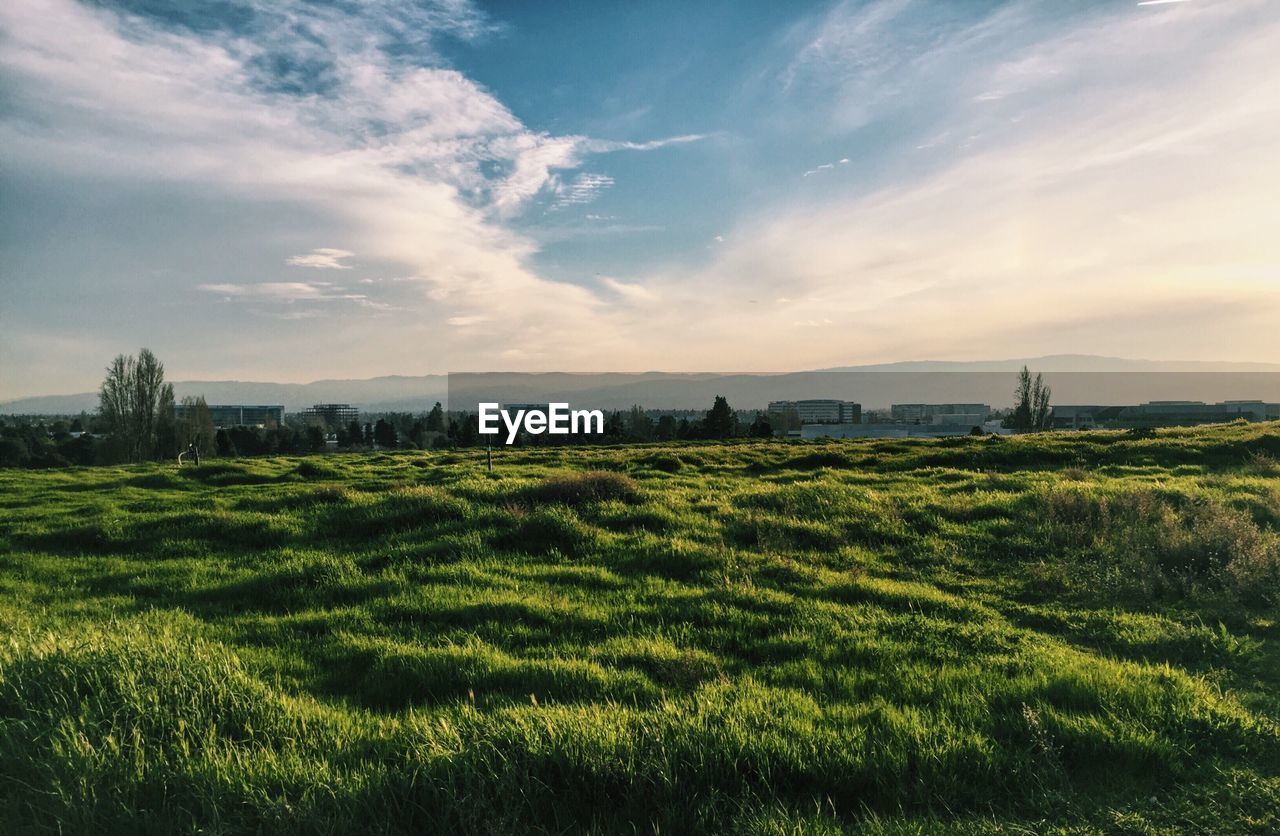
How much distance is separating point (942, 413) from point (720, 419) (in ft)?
75.9

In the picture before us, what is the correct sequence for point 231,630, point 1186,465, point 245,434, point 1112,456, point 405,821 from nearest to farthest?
1. point 405,821
2. point 231,630
3. point 1186,465
4. point 1112,456
5. point 245,434

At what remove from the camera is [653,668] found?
6062 millimetres

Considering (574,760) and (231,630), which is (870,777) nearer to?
(574,760)

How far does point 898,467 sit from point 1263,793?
20.8 m

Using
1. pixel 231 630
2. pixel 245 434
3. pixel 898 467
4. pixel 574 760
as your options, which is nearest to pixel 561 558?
pixel 231 630

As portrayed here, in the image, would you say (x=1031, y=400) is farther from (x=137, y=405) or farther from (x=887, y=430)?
(x=137, y=405)

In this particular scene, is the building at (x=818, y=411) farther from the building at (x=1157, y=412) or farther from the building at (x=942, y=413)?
the building at (x=1157, y=412)

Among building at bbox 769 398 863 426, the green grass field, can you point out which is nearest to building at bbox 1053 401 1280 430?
building at bbox 769 398 863 426

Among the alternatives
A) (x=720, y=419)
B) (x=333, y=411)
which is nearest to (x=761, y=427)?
(x=720, y=419)

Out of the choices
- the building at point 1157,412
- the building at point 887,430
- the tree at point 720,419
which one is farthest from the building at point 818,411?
the building at point 1157,412

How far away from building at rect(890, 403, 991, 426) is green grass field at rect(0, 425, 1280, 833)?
2033 inches

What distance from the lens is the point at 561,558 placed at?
10867mm

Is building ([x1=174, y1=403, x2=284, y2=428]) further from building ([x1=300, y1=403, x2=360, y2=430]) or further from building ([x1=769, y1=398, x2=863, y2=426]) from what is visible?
building ([x1=769, y1=398, x2=863, y2=426])

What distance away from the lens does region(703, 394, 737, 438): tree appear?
7050 centimetres
